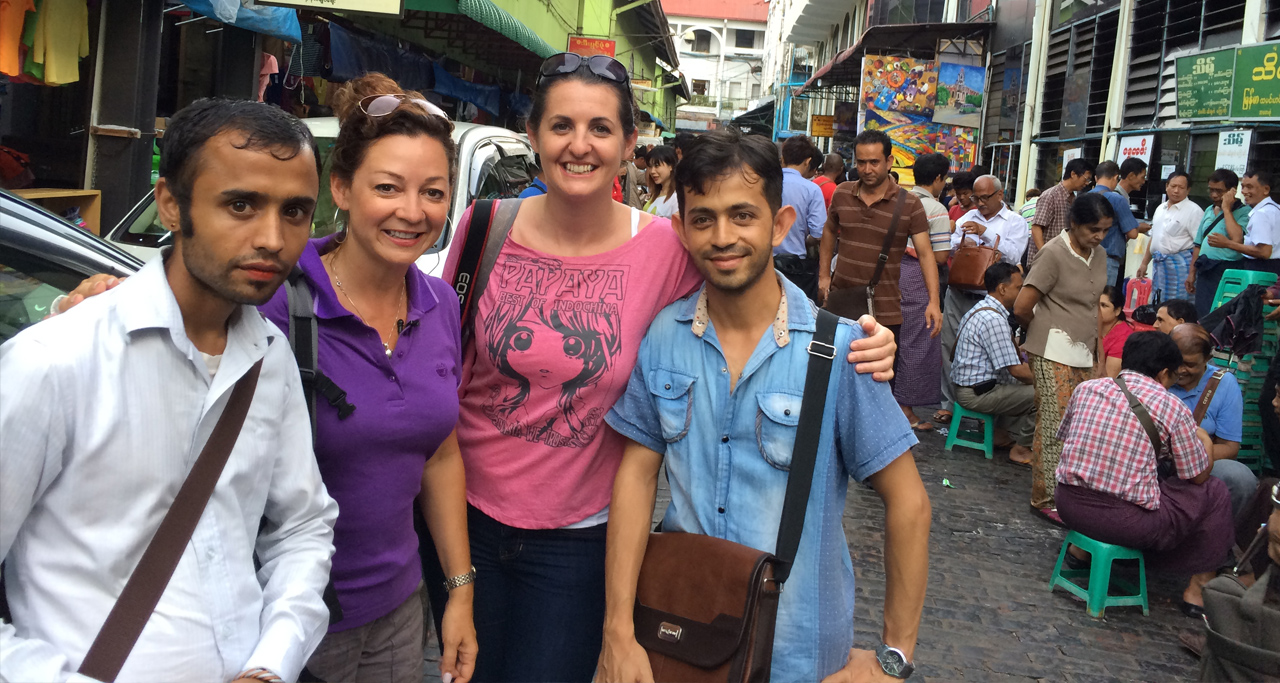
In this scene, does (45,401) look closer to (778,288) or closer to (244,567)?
(244,567)

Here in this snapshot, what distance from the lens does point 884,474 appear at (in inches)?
82.7

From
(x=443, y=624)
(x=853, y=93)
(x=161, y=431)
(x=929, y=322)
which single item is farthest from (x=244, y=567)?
(x=853, y=93)

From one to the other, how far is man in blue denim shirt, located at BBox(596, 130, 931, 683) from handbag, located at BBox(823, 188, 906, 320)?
4.58 m

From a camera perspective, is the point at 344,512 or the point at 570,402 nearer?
the point at 344,512

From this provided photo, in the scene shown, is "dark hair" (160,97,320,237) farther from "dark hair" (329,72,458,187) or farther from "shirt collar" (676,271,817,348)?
"shirt collar" (676,271,817,348)

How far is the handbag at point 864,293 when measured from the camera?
6.71 m

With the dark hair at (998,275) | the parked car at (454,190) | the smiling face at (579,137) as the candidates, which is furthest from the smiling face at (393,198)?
the dark hair at (998,275)

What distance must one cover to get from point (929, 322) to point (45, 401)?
6.32 m

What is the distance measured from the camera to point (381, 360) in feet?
6.94

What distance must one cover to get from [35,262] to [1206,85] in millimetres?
9377

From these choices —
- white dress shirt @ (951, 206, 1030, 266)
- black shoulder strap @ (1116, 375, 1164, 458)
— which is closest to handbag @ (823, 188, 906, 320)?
black shoulder strap @ (1116, 375, 1164, 458)

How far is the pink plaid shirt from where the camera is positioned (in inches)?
187

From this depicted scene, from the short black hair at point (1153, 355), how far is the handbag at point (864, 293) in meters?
1.90

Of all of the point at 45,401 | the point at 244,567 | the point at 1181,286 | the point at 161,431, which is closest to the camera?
the point at 45,401
